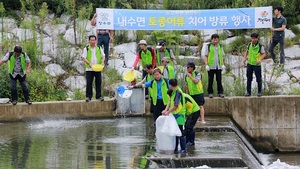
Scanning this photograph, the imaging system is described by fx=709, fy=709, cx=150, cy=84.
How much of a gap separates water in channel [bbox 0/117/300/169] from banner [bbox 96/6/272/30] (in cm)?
370

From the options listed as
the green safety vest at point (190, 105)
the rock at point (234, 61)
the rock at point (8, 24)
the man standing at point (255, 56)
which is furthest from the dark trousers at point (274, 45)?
the rock at point (8, 24)

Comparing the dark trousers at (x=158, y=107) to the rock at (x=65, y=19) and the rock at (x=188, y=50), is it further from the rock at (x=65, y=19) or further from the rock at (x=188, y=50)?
the rock at (x=65, y=19)

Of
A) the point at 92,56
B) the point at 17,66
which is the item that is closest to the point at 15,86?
the point at 17,66

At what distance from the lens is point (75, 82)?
21641 millimetres

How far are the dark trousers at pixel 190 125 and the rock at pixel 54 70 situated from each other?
8389mm

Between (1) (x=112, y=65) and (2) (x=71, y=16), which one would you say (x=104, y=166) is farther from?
(2) (x=71, y=16)

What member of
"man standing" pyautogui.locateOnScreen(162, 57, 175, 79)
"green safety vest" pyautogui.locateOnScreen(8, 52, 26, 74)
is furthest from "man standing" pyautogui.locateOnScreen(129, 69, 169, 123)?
"green safety vest" pyautogui.locateOnScreen(8, 52, 26, 74)

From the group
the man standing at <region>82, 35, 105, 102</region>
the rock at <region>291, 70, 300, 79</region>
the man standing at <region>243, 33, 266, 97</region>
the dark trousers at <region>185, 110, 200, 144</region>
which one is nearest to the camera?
the dark trousers at <region>185, 110, 200, 144</region>

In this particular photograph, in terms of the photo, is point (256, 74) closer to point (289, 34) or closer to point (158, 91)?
point (158, 91)

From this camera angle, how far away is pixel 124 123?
1786cm

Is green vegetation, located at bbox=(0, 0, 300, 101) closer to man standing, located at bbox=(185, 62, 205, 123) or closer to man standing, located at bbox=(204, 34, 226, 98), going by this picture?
man standing, located at bbox=(204, 34, 226, 98)

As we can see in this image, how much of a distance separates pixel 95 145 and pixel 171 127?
2.10m

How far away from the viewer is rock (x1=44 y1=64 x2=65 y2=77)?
860 inches

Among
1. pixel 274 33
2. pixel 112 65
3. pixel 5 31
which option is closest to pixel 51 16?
pixel 5 31
